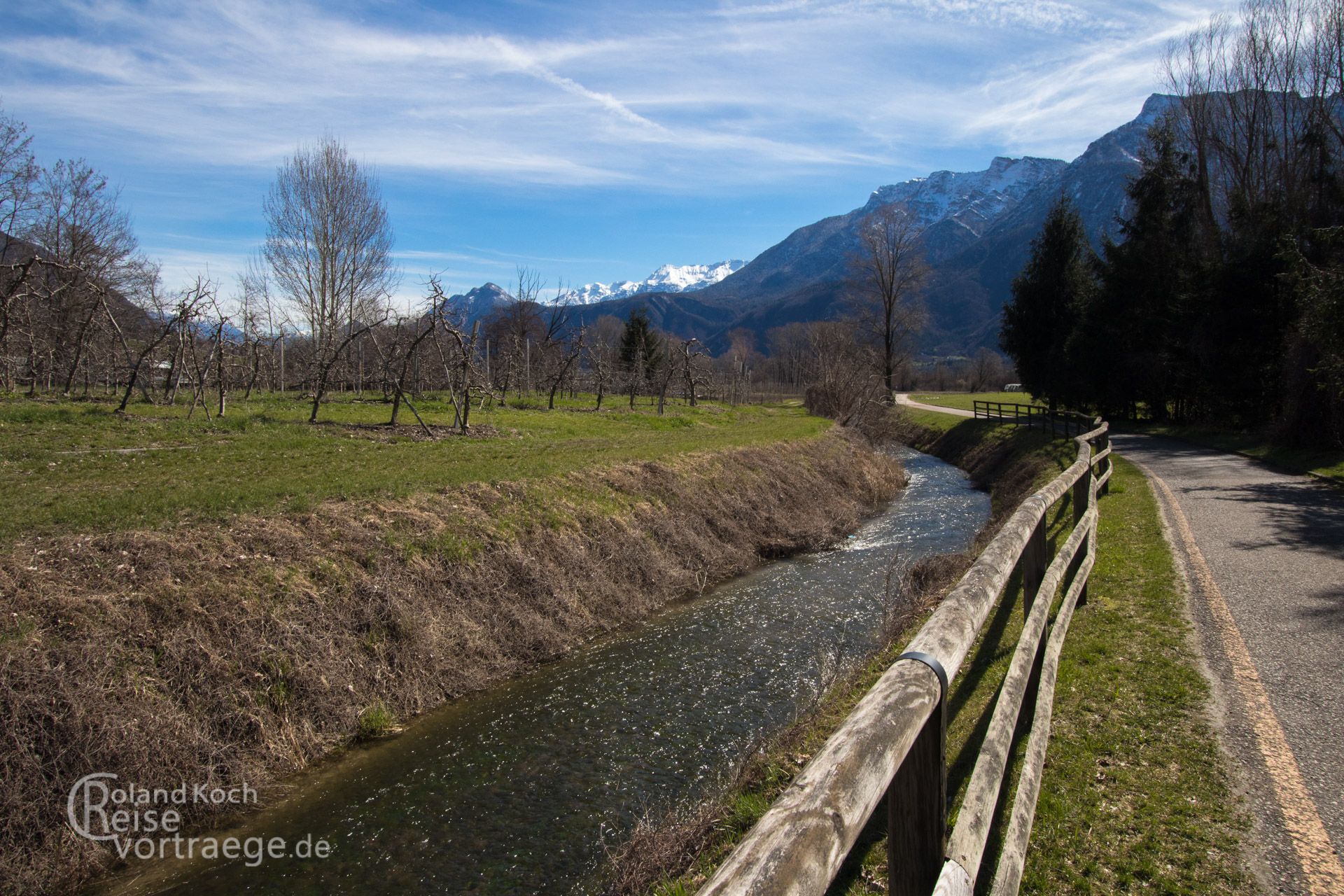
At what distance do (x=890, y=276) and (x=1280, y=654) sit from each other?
57758mm

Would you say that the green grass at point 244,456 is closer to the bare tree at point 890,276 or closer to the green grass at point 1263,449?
the green grass at point 1263,449

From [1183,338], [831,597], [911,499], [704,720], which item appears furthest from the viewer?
[1183,338]

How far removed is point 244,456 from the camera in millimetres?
12945

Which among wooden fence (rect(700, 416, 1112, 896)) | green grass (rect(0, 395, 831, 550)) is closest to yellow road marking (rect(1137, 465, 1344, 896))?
wooden fence (rect(700, 416, 1112, 896))

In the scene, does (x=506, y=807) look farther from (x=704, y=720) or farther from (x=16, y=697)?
(x=16, y=697)

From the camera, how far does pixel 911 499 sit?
2247 centimetres

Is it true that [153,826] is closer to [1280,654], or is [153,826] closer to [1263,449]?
[1280,654]

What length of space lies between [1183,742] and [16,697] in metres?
8.27

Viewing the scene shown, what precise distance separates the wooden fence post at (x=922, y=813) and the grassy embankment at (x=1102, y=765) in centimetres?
156

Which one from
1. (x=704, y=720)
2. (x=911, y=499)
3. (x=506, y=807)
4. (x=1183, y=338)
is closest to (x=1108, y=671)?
(x=704, y=720)

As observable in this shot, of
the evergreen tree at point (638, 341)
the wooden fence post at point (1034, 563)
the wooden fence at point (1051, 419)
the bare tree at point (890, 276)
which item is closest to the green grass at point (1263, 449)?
the wooden fence at point (1051, 419)

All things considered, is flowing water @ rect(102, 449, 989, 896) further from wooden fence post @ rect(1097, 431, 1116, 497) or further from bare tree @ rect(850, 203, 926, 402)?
bare tree @ rect(850, 203, 926, 402)

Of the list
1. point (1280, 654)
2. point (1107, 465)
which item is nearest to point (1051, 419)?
point (1107, 465)

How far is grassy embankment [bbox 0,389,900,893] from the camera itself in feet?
18.9
